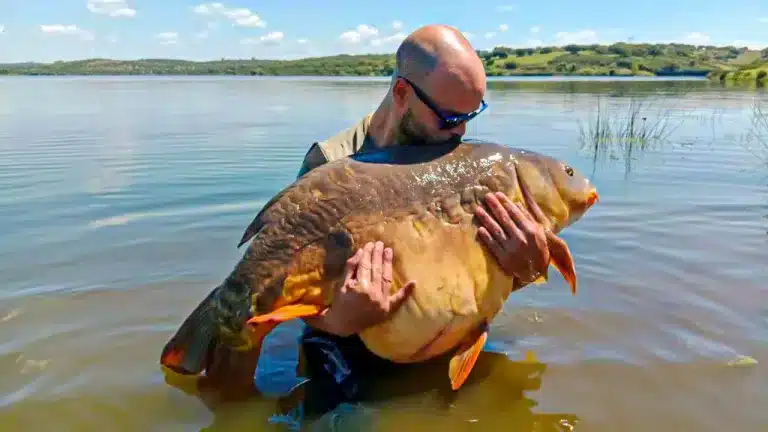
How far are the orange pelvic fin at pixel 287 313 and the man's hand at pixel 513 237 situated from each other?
0.84 meters

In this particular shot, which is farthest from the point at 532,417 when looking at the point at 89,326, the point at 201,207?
the point at 201,207

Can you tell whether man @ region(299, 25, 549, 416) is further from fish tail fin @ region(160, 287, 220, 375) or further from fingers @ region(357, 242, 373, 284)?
→ fish tail fin @ region(160, 287, 220, 375)

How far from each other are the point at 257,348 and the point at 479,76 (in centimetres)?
164

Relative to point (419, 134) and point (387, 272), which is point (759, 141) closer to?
point (419, 134)

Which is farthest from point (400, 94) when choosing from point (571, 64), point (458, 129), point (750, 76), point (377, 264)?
point (571, 64)

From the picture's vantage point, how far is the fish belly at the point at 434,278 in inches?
119

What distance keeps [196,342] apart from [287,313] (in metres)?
0.55

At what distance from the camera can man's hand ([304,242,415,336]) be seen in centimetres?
287

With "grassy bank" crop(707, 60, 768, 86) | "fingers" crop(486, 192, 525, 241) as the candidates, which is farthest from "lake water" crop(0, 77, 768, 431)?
"grassy bank" crop(707, 60, 768, 86)

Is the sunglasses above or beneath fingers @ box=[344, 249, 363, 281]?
above

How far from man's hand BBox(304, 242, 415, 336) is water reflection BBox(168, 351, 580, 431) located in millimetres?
549

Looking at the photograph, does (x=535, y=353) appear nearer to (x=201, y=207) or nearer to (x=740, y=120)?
(x=201, y=207)

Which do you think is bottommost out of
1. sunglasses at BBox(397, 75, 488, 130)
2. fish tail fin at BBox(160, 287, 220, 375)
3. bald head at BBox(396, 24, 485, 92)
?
fish tail fin at BBox(160, 287, 220, 375)

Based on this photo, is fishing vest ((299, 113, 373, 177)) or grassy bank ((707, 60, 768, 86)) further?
grassy bank ((707, 60, 768, 86))
